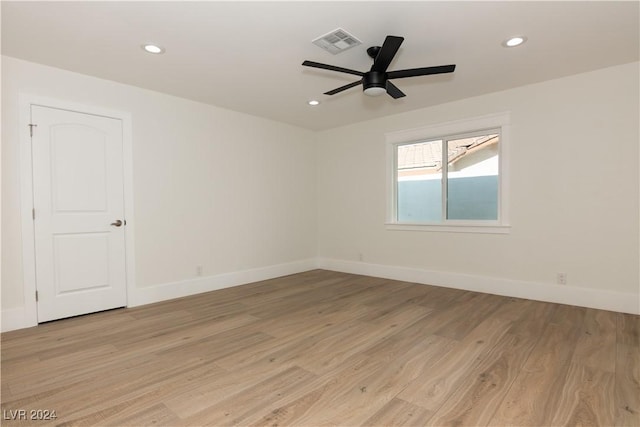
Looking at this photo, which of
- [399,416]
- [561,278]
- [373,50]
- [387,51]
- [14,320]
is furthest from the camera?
[561,278]

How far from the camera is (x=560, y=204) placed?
387 cm

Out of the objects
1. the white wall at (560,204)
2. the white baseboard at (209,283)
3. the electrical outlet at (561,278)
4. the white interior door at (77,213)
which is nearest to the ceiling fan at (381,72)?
the white wall at (560,204)

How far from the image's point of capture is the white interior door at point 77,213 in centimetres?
337

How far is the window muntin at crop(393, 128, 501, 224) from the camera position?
4.47 meters

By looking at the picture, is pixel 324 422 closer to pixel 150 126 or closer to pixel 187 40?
pixel 187 40

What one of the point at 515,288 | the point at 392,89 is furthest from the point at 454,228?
the point at 392,89

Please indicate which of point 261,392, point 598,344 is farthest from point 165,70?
point 598,344

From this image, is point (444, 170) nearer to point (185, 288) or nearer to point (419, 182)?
point (419, 182)

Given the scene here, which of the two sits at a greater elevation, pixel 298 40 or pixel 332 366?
pixel 298 40

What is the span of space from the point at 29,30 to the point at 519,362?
15.3ft

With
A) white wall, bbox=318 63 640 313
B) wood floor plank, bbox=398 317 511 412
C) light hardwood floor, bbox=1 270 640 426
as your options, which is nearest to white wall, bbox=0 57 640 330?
white wall, bbox=318 63 640 313

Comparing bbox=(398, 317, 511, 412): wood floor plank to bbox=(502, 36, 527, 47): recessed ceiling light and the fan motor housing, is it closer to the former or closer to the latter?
the fan motor housing

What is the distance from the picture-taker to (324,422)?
5.79ft

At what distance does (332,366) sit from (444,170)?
3.51m
